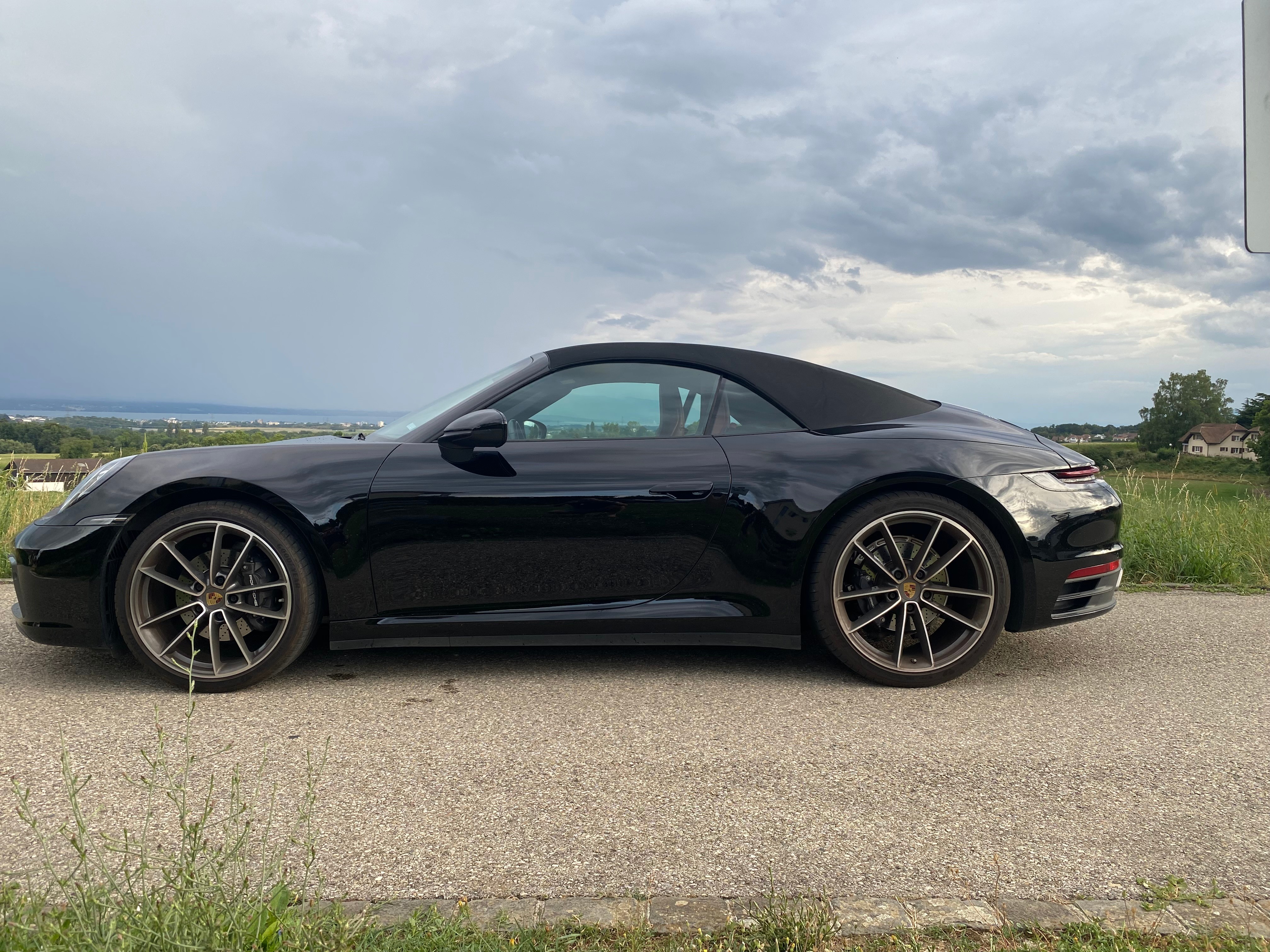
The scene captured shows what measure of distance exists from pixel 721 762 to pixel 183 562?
227cm

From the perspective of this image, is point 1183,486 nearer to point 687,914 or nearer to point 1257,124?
point 1257,124

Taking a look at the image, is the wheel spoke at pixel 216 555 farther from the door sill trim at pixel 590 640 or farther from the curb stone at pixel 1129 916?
the curb stone at pixel 1129 916

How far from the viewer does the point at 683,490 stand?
3502 millimetres

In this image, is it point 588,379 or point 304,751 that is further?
point 588,379

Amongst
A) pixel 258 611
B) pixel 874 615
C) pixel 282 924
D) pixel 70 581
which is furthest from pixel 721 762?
pixel 70 581

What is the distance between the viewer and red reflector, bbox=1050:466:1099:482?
3.70 meters

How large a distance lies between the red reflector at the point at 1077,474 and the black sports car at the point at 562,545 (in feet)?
0.05

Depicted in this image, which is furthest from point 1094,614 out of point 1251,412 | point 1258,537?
point 1251,412

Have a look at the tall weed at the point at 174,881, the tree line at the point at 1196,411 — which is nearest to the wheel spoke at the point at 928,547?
the tall weed at the point at 174,881

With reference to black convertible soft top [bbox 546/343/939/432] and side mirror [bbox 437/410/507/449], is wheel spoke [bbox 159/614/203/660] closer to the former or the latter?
side mirror [bbox 437/410/507/449]

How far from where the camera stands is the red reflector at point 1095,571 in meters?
3.64

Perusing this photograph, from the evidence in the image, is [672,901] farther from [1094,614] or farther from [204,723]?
[1094,614]

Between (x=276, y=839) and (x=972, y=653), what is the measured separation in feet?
8.84

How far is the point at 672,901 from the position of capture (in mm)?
1943
